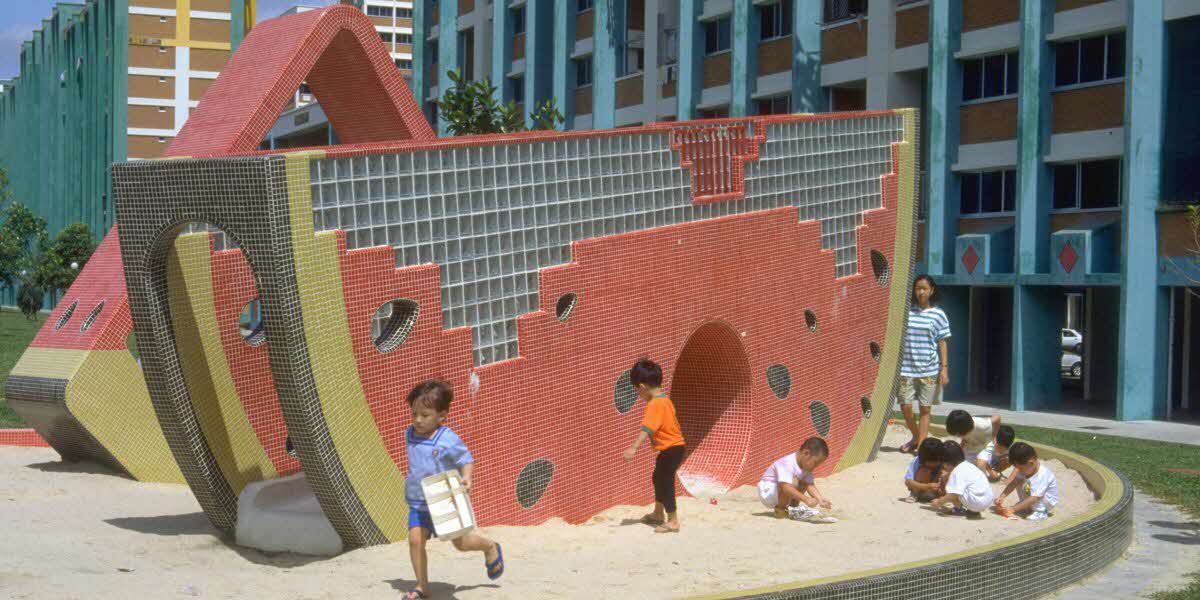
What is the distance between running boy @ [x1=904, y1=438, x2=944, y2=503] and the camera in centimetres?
1127

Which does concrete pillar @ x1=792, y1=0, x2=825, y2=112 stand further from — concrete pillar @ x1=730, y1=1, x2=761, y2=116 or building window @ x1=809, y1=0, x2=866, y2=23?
concrete pillar @ x1=730, y1=1, x2=761, y2=116

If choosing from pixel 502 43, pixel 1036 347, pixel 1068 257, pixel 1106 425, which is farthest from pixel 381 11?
pixel 1106 425

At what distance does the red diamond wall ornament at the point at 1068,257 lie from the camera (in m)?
25.0

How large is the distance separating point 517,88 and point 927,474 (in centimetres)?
3577

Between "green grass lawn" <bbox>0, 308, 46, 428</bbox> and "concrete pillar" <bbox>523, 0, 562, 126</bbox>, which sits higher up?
"concrete pillar" <bbox>523, 0, 562, 126</bbox>

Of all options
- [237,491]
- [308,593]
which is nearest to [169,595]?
[308,593]

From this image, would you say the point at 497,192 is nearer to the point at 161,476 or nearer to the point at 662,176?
the point at 662,176

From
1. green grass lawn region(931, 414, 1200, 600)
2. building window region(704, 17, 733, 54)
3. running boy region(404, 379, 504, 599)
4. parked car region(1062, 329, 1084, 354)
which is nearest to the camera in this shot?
running boy region(404, 379, 504, 599)

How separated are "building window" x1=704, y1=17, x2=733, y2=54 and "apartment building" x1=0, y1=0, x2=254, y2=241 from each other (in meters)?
31.1

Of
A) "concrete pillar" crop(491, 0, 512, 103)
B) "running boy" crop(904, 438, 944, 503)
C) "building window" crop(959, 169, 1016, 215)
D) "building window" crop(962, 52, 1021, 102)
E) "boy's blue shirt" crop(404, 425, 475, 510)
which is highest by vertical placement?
"concrete pillar" crop(491, 0, 512, 103)

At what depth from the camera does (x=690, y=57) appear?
116 ft

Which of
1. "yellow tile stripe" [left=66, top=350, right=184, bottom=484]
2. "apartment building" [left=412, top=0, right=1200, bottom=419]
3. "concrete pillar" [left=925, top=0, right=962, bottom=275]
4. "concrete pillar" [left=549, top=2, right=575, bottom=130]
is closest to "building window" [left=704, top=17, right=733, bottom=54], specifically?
"apartment building" [left=412, top=0, right=1200, bottom=419]

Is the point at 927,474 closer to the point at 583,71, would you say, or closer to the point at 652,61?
the point at 652,61

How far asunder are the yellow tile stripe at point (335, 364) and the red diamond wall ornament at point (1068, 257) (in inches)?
744
